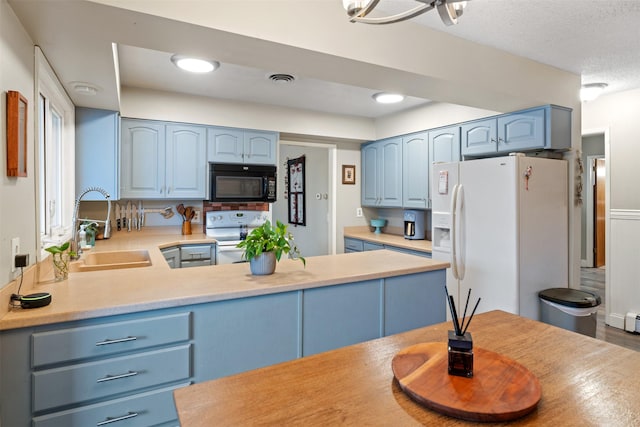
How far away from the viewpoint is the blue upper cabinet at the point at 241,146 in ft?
12.3

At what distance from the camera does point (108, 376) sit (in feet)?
4.63

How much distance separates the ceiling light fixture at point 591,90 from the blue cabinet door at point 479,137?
868 mm

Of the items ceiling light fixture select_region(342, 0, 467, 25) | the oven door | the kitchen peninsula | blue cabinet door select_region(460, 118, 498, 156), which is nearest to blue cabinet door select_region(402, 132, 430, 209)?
blue cabinet door select_region(460, 118, 498, 156)

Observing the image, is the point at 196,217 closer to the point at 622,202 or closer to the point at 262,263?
the point at 262,263

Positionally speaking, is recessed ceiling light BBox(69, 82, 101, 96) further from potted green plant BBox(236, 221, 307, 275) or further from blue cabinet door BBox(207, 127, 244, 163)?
potted green plant BBox(236, 221, 307, 275)

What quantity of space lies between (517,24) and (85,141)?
10.8 ft

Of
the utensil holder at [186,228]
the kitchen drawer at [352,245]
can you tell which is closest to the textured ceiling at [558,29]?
the kitchen drawer at [352,245]

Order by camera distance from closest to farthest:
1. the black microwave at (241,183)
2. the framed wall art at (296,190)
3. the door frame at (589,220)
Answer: the black microwave at (241,183), the framed wall art at (296,190), the door frame at (589,220)

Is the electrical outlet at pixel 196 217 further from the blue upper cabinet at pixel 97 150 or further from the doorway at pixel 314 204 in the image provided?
the doorway at pixel 314 204

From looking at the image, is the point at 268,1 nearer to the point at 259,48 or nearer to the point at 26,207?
the point at 259,48

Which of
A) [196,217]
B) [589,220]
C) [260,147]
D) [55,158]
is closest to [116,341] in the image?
[55,158]

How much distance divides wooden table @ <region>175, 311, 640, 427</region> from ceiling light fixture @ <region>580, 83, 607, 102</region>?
2958 millimetres

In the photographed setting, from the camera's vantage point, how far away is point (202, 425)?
29.7 inches

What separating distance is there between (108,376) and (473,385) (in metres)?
1.33
